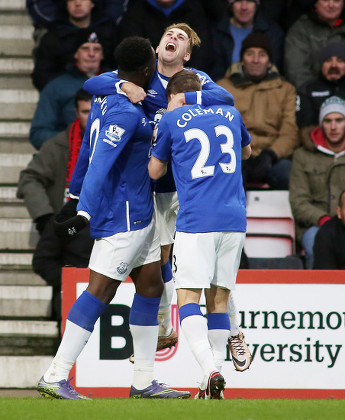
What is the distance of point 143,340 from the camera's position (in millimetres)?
7000

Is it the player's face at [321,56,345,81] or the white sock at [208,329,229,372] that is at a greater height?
the player's face at [321,56,345,81]

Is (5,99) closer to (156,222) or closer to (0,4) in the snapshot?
(0,4)

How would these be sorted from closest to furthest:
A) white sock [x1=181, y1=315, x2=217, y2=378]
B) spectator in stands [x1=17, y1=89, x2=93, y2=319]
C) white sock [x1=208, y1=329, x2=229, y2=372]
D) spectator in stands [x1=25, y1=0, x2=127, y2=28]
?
→ white sock [x1=181, y1=315, x2=217, y2=378]
white sock [x1=208, y1=329, x2=229, y2=372]
spectator in stands [x1=17, y1=89, x2=93, y2=319]
spectator in stands [x1=25, y1=0, x2=127, y2=28]

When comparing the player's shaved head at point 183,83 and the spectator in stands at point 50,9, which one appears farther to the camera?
the spectator in stands at point 50,9

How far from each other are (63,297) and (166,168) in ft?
7.13

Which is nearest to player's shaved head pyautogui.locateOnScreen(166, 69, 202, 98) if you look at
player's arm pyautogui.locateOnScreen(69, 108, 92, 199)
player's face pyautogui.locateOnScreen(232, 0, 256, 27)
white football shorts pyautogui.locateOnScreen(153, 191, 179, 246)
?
player's arm pyautogui.locateOnScreen(69, 108, 92, 199)

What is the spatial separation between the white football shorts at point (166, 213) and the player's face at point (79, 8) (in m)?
4.52

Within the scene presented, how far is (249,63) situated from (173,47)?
3.81m

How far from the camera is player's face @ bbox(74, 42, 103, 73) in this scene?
10.6 meters

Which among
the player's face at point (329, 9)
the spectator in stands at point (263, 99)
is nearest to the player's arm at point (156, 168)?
the spectator in stands at point (263, 99)

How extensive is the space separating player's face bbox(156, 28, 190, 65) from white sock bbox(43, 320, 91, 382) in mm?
1821

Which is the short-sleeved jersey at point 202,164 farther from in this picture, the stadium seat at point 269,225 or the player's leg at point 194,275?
the stadium seat at point 269,225

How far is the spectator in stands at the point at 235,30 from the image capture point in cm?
1111

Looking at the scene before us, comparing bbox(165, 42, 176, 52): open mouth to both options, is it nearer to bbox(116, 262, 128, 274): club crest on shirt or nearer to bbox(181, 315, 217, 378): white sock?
bbox(116, 262, 128, 274): club crest on shirt
